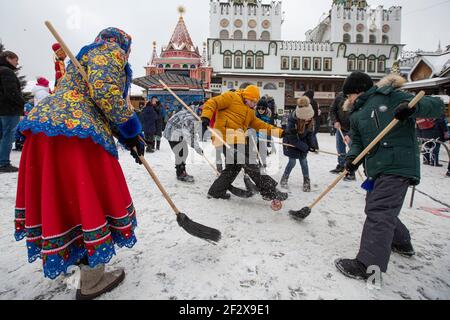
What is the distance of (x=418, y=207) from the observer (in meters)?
3.87

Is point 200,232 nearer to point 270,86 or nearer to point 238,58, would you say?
point 270,86

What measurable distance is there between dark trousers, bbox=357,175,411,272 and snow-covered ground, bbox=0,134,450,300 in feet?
0.72

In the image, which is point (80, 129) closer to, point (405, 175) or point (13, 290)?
point (13, 290)

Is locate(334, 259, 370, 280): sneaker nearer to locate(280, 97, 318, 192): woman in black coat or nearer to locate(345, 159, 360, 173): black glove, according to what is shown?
locate(345, 159, 360, 173): black glove

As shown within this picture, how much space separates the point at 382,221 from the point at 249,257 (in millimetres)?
1100

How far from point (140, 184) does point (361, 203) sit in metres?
3.60

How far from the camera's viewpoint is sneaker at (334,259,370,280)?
2.03 m

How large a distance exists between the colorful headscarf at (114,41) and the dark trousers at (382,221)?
6.80 ft

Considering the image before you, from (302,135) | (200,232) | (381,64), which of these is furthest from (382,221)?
(381,64)

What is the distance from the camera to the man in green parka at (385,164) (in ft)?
6.44

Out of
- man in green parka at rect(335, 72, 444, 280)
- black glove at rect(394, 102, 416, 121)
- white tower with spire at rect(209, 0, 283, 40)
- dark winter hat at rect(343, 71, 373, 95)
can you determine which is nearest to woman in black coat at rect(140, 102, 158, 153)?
dark winter hat at rect(343, 71, 373, 95)

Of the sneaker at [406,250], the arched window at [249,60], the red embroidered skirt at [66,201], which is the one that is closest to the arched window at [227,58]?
the arched window at [249,60]

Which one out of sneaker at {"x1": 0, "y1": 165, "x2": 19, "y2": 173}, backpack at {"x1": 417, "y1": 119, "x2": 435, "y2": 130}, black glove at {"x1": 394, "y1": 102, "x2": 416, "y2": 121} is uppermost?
backpack at {"x1": 417, "y1": 119, "x2": 435, "y2": 130}
